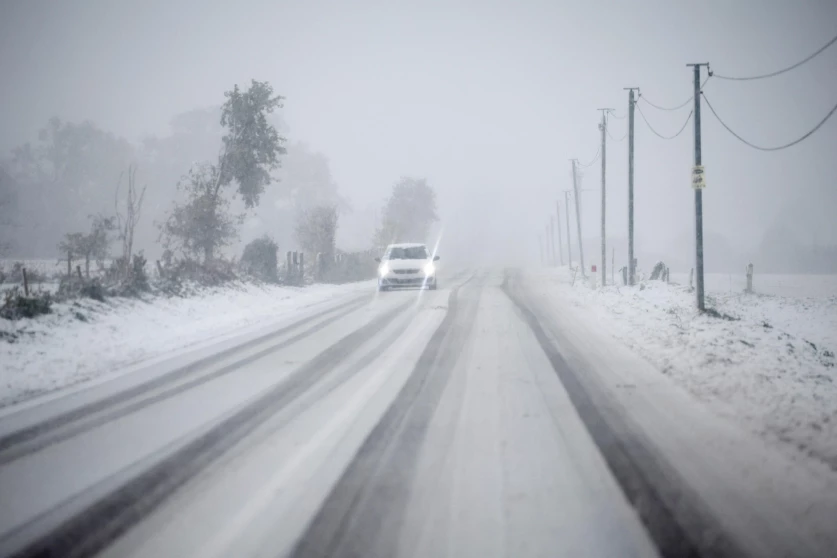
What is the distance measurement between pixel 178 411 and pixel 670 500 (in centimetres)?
456

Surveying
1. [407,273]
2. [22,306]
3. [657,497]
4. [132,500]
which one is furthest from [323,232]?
[657,497]

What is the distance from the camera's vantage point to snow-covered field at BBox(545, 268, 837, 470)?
4273 mm

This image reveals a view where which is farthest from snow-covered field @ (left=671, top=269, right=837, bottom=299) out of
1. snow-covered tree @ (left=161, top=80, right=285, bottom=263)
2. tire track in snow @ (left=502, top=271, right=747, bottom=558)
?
snow-covered tree @ (left=161, top=80, right=285, bottom=263)

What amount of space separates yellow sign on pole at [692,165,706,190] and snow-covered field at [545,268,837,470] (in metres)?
3.31

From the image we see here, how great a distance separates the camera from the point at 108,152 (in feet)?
176

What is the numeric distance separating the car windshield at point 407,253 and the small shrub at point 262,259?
585 cm

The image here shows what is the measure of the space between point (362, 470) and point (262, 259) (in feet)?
64.9

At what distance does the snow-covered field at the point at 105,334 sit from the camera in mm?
6660

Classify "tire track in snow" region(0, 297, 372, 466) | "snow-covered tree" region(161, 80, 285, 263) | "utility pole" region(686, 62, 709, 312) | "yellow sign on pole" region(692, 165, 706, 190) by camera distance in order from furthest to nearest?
"snow-covered tree" region(161, 80, 285, 263) → "yellow sign on pole" region(692, 165, 706, 190) → "utility pole" region(686, 62, 709, 312) → "tire track in snow" region(0, 297, 372, 466)

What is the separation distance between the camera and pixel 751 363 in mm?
6332

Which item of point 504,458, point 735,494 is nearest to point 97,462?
point 504,458

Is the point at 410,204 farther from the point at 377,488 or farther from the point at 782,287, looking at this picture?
the point at 377,488

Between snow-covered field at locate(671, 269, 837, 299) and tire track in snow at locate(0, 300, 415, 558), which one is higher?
tire track in snow at locate(0, 300, 415, 558)

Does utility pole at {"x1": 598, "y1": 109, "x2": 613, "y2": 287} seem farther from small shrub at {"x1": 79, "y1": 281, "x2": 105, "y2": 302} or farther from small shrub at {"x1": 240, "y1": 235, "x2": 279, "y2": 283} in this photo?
small shrub at {"x1": 79, "y1": 281, "x2": 105, "y2": 302}
